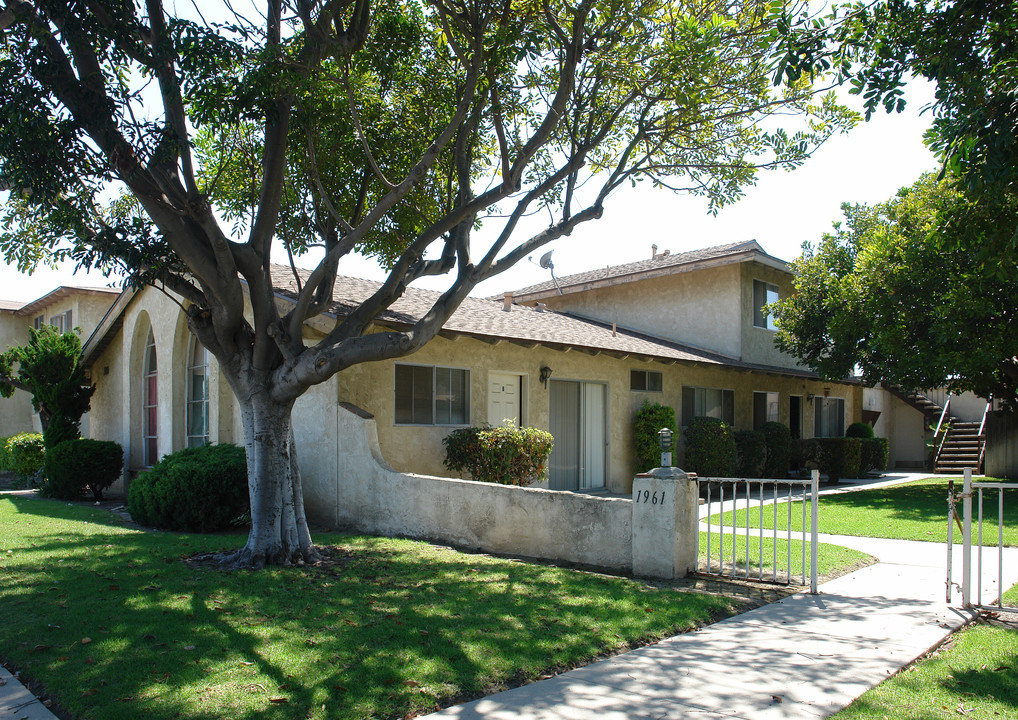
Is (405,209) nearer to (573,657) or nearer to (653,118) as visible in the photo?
(653,118)

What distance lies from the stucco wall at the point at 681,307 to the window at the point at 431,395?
9.52 metres

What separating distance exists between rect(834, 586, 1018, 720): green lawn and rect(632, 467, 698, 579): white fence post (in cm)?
284

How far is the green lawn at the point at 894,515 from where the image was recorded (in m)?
11.2

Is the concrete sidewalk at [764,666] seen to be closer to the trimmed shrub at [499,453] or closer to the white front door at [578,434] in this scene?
the trimmed shrub at [499,453]

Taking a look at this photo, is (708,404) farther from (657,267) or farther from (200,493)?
(200,493)

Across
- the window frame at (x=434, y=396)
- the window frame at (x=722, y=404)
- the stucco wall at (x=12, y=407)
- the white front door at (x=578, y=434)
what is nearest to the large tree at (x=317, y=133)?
the window frame at (x=434, y=396)

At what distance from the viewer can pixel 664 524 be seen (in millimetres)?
8219

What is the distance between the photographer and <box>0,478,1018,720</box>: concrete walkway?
14.8 feet

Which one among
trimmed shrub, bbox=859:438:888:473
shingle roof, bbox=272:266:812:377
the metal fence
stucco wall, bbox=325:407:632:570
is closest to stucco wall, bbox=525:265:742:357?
shingle roof, bbox=272:266:812:377

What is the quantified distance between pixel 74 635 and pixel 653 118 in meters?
9.23

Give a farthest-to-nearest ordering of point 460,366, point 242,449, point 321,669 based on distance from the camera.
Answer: point 460,366 < point 242,449 < point 321,669

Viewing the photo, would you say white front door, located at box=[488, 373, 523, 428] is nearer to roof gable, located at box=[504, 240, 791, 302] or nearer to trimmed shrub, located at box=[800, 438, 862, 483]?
roof gable, located at box=[504, 240, 791, 302]

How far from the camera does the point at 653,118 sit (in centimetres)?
1090

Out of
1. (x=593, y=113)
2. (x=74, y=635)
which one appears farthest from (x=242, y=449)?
(x=593, y=113)
